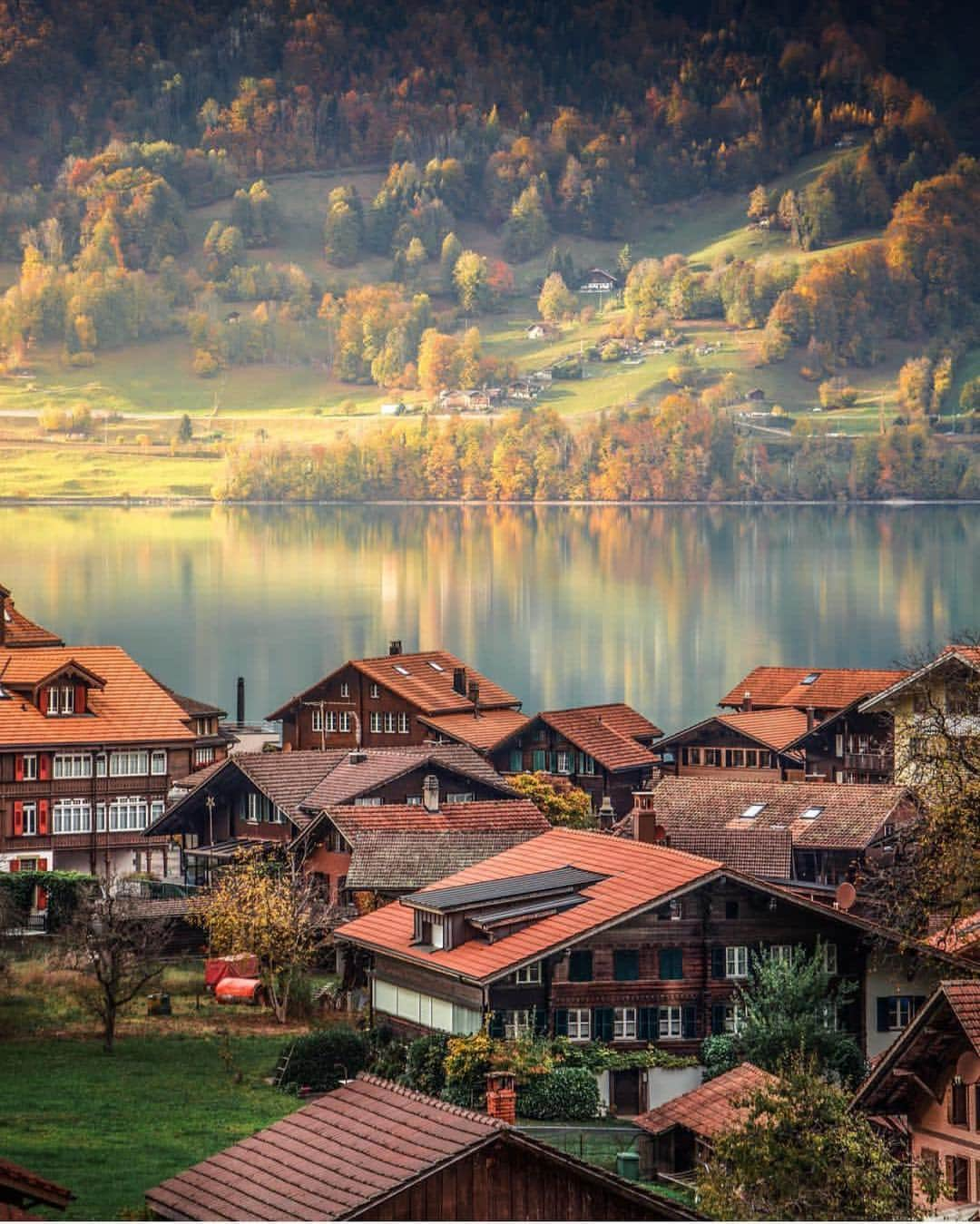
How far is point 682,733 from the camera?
170ft

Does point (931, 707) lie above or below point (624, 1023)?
above

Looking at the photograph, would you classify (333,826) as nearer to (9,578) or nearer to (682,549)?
(9,578)

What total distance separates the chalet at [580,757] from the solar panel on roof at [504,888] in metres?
19.8

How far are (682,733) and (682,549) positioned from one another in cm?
13818

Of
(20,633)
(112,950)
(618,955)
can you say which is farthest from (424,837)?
(20,633)

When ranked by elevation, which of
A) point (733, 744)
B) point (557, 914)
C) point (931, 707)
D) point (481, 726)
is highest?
point (931, 707)

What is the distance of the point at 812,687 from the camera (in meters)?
52.9

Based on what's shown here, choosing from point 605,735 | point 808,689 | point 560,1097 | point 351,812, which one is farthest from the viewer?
point 808,689

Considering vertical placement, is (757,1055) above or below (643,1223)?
below

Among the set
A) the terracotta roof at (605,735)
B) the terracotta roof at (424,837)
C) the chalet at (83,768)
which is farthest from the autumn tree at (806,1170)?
the terracotta roof at (605,735)

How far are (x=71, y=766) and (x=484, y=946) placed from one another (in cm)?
1400

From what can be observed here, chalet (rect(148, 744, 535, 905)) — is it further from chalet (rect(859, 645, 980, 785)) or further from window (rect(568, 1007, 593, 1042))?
chalet (rect(859, 645, 980, 785))

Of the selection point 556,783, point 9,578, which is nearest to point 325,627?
point 9,578

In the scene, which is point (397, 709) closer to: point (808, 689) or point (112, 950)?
point (808, 689)
